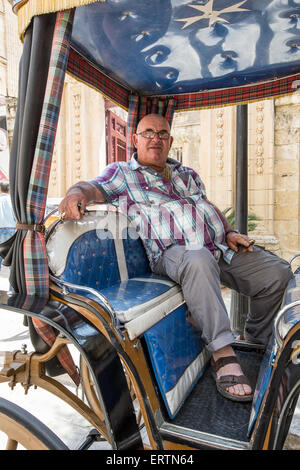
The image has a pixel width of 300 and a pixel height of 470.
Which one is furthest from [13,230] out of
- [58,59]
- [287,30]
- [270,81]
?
[270,81]

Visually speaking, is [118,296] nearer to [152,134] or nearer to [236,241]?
[236,241]

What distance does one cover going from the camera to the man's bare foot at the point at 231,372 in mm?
1675

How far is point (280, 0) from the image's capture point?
1.79 meters

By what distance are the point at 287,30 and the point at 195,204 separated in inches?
48.2

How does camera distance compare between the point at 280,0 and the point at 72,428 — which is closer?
the point at 280,0

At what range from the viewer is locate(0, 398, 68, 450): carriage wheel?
1250mm

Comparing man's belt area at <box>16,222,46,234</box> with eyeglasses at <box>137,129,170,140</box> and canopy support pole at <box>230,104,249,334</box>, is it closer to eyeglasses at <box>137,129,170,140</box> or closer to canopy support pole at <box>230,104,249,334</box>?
eyeglasses at <box>137,129,170,140</box>

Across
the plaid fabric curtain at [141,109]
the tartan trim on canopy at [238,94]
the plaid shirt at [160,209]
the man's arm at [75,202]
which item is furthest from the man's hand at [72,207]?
the tartan trim on canopy at [238,94]

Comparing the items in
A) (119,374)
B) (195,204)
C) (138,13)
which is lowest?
(119,374)

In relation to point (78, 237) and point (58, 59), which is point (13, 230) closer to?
point (78, 237)

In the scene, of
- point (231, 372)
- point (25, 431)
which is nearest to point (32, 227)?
point (25, 431)

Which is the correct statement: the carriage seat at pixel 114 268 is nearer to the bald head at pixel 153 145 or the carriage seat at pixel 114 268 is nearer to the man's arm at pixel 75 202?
the man's arm at pixel 75 202

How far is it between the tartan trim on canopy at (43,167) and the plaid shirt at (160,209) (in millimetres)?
665

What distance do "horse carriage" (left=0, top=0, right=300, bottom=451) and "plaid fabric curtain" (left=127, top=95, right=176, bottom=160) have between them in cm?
66
